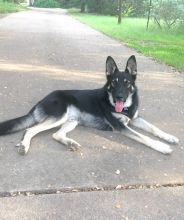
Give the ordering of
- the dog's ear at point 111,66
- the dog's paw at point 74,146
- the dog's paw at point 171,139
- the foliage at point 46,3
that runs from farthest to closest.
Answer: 1. the foliage at point 46,3
2. the dog's ear at point 111,66
3. the dog's paw at point 171,139
4. the dog's paw at point 74,146

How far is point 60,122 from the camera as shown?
222 inches

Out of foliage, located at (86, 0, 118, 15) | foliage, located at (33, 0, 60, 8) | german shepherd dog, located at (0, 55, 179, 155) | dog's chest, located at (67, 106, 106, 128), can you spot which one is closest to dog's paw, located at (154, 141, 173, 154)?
german shepherd dog, located at (0, 55, 179, 155)

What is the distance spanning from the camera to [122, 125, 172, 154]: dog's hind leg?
537 cm

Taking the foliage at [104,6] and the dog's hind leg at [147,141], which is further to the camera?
the foliage at [104,6]

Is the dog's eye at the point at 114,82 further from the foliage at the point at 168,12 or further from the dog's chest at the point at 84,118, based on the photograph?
the foliage at the point at 168,12

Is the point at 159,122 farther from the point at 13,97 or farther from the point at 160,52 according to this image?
the point at 160,52

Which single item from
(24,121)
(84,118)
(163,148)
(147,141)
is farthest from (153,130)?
(24,121)

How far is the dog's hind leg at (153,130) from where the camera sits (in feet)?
18.8

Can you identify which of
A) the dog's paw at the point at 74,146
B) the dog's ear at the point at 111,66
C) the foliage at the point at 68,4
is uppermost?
the dog's ear at the point at 111,66

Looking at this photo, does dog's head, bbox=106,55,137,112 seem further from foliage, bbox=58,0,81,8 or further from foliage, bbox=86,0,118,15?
foliage, bbox=58,0,81,8

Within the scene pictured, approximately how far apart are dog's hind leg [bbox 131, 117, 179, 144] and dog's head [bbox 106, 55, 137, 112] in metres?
0.33

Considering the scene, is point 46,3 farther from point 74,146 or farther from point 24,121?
point 74,146

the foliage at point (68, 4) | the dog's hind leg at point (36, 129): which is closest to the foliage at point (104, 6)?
the foliage at point (68, 4)

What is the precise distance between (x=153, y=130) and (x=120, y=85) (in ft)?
2.57
